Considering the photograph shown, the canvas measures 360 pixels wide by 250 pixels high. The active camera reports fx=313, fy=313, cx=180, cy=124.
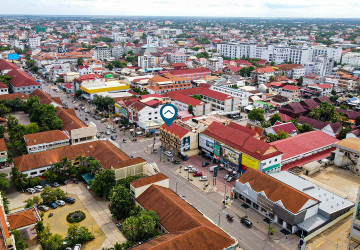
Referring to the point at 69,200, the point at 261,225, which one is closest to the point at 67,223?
the point at 69,200

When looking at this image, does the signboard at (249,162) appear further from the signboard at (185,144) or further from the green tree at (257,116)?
the green tree at (257,116)

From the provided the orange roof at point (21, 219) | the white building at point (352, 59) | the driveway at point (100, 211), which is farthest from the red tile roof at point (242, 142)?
the white building at point (352, 59)

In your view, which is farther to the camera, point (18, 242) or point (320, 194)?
point (320, 194)

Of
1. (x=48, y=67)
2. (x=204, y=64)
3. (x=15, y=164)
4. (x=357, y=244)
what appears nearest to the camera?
(x=357, y=244)

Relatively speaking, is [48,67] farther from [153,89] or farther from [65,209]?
[65,209]

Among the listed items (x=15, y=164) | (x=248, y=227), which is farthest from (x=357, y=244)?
(x=15, y=164)

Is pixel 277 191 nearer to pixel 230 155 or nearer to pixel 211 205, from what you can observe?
pixel 211 205

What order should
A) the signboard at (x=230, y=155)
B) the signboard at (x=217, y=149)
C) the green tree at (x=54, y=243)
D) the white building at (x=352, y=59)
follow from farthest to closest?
the white building at (x=352, y=59) → the signboard at (x=217, y=149) → the signboard at (x=230, y=155) → the green tree at (x=54, y=243)
